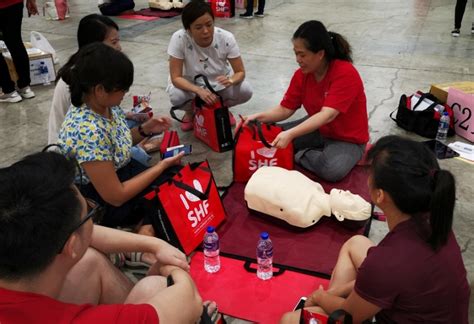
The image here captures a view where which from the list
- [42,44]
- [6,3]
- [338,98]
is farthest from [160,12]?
[338,98]

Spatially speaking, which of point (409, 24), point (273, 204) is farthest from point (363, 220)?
point (409, 24)

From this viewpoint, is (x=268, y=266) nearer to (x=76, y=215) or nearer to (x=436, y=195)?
(x=436, y=195)

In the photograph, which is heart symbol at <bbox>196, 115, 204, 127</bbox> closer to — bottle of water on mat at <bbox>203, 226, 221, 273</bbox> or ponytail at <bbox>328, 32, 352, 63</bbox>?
ponytail at <bbox>328, 32, 352, 63</bbox>

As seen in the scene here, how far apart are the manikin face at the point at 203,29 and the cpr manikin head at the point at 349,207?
1669 millimetres

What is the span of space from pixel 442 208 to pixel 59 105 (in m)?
2.28

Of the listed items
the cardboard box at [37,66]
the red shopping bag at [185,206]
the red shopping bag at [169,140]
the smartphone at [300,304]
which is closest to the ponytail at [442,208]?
the smartphone at [300,304]

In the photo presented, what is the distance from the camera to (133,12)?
8875mm

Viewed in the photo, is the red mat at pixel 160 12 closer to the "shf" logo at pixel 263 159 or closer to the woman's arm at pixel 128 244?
the "shf" logo at pixel 263 159

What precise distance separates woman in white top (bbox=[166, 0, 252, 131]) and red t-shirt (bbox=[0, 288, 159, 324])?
250 centimetres

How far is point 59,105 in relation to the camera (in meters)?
2.86

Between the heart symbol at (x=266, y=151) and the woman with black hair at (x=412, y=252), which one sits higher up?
the woman with black hair at (x=412, y=252)

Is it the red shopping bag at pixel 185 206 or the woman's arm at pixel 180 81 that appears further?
the woman's arm at pixel 180 81

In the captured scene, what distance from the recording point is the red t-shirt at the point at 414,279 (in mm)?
1475

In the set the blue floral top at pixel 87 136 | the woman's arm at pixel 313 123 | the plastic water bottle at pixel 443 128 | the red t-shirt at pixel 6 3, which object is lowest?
the plastic water bottle at pixel 443 128
